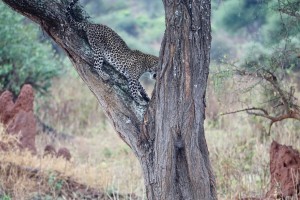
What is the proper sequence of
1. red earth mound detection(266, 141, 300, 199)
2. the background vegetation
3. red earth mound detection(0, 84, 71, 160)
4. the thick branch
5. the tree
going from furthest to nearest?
red earth mound detection(0, 84, 71, 160) < the background vegetation < red earth mound detection(266, 141, 300, 199) < the thick branch < the tree

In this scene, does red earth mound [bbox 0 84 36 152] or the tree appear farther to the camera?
red earth mound [bbox 0 84 36 152]

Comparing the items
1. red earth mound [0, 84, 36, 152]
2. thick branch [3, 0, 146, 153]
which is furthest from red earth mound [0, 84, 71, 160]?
thick branch [3, 0, 146, 153]

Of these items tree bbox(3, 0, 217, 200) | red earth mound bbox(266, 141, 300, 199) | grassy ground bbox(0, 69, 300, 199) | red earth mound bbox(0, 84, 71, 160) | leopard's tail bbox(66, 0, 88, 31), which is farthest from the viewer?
red earth mound bbox(0, 84, 71, 160)

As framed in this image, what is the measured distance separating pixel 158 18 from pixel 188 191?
38.1m

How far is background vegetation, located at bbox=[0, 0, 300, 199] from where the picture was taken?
30.3 feet

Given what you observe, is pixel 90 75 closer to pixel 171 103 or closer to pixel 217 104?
pixel 171 103

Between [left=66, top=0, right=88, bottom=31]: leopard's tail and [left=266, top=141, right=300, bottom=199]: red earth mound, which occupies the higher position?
[left=66, top=0, right=88, bottom=31]: leopard's tail

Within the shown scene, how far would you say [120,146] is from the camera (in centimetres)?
1544

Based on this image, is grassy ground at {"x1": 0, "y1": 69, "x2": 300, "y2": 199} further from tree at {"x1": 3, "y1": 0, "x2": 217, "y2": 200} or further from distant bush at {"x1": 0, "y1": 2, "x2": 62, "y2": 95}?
tree at {"x1": 3, "y1": 0, "x2": 217, "y2": 200}

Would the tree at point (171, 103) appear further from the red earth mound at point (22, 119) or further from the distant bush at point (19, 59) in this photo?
the distant bush at point (19, 59)

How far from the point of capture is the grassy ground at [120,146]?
10.5 metres

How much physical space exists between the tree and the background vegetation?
118 cm

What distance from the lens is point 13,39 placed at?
56.3ft

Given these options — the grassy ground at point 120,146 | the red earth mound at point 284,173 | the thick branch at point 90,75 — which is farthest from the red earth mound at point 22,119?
the thick branch at point 90,75
